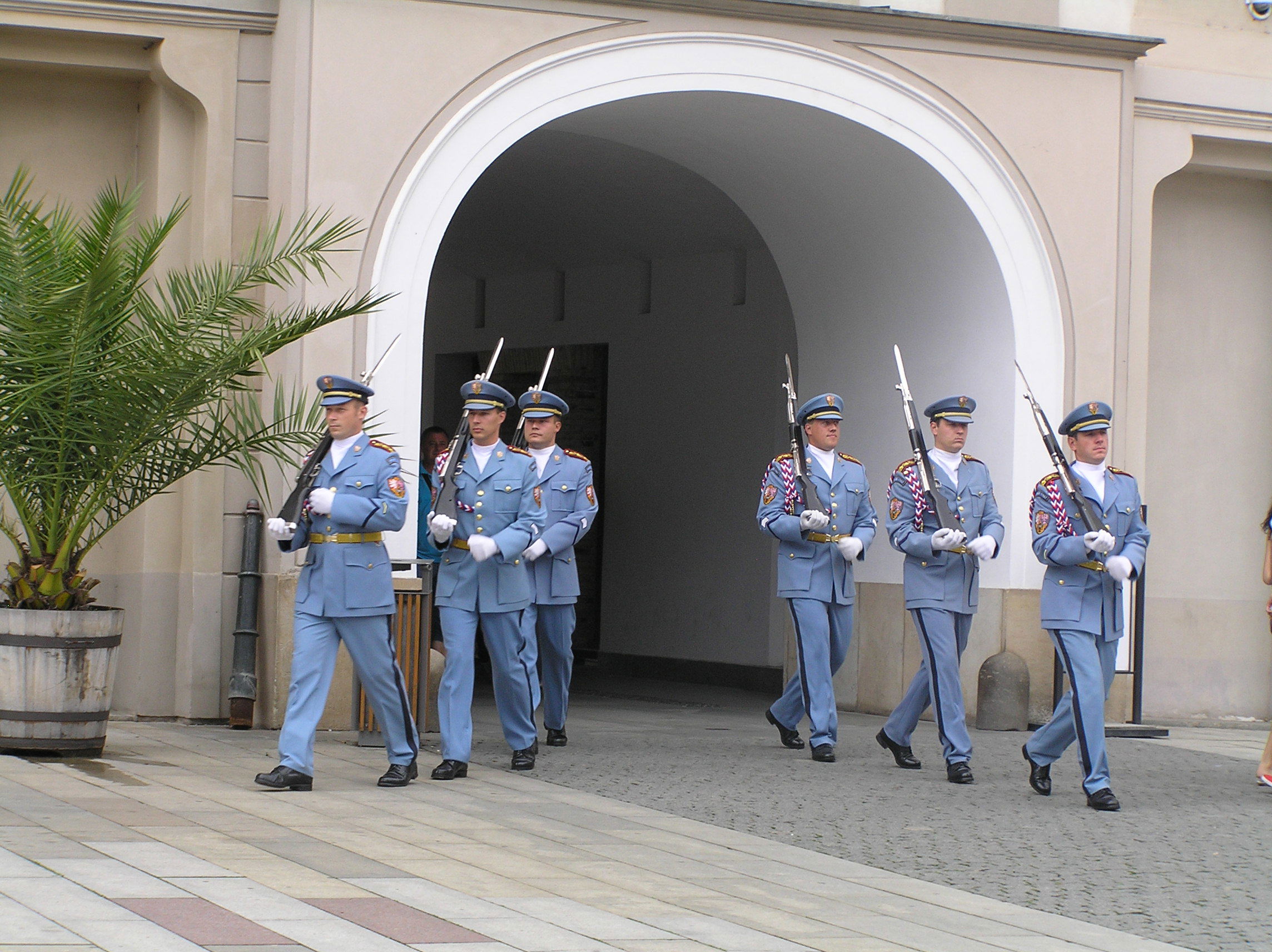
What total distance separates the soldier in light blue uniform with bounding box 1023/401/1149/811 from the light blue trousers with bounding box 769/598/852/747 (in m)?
1.26

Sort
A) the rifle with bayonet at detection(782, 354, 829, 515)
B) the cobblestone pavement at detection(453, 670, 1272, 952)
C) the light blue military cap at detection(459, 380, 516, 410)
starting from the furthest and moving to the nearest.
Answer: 1. the rifle with bayonet at detection(782, 354, 829, 515)
2. the light blue military cap at detection(459, 380, 516, 410)
3. the cobblestone pavement at detection(453, 670, 1272, 952)

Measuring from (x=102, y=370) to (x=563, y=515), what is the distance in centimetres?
283

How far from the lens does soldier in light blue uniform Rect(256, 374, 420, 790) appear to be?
23.6ft

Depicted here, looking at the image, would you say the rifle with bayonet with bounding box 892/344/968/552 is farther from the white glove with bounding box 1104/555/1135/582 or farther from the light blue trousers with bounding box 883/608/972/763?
the white glove with bounding box 1104/555/1135/582

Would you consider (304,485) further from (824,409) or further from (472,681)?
(824,409)

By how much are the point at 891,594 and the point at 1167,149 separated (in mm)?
3485

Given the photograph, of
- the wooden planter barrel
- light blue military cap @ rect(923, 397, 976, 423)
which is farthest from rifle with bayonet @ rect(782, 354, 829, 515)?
the wooden planter barrel

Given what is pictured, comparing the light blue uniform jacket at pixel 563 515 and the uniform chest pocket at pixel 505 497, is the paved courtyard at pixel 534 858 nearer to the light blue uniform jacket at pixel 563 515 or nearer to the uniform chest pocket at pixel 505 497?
the light blue uniform jacket at pixel 563 515

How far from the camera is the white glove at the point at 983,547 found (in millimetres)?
8438

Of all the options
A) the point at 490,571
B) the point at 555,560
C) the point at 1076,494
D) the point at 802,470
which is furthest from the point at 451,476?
the point at 1076,494

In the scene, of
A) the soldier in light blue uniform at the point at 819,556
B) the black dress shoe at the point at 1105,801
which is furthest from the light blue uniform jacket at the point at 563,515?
the black dress shoe at the point at 1105,801

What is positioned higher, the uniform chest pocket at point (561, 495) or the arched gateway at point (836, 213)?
the arched gateway at point (836, 213)

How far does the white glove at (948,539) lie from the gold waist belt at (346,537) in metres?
2.71

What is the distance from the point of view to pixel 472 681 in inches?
305
